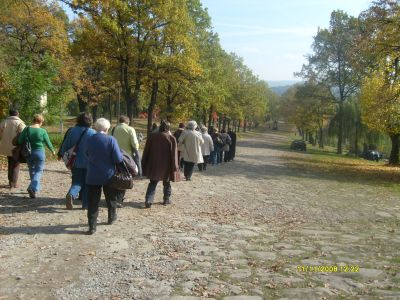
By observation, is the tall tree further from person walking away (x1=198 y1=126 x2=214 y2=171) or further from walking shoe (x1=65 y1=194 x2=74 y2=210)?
walking shoe (x1=65 y1=194 x2=74 y2=210)

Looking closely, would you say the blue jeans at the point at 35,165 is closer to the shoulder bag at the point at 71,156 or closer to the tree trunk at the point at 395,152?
the shoulder bag at the point at 71,156

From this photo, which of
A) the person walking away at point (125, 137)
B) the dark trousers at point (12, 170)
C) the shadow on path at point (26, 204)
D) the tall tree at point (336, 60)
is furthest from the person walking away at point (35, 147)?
the tall tree at point (336, 60)

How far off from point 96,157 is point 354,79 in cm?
4002

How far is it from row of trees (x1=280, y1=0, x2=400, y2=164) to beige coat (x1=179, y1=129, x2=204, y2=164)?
37.6ft

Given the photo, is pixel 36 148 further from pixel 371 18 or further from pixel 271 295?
pixel 371 18

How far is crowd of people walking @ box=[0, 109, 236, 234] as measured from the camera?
6887mm

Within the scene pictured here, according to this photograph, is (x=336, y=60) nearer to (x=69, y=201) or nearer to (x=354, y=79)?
(x=354, y=79)

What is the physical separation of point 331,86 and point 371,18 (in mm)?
26470

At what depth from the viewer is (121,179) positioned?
705cm

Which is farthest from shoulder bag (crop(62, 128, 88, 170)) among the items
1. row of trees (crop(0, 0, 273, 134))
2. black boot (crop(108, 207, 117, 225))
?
row of trees (crop(0, 0, 273, 134))

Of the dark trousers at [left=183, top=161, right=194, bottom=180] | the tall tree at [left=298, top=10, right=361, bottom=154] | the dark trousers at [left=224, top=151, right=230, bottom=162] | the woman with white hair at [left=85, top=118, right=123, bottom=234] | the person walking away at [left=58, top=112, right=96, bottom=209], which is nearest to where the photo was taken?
the woman with white hair at [left=85, top=118, right=123, bottom=234]

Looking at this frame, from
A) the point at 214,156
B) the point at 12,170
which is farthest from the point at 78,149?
the point at 214,156

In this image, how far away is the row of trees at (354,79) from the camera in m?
19.8

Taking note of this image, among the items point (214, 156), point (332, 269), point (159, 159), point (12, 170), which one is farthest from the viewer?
point (214, 156)
